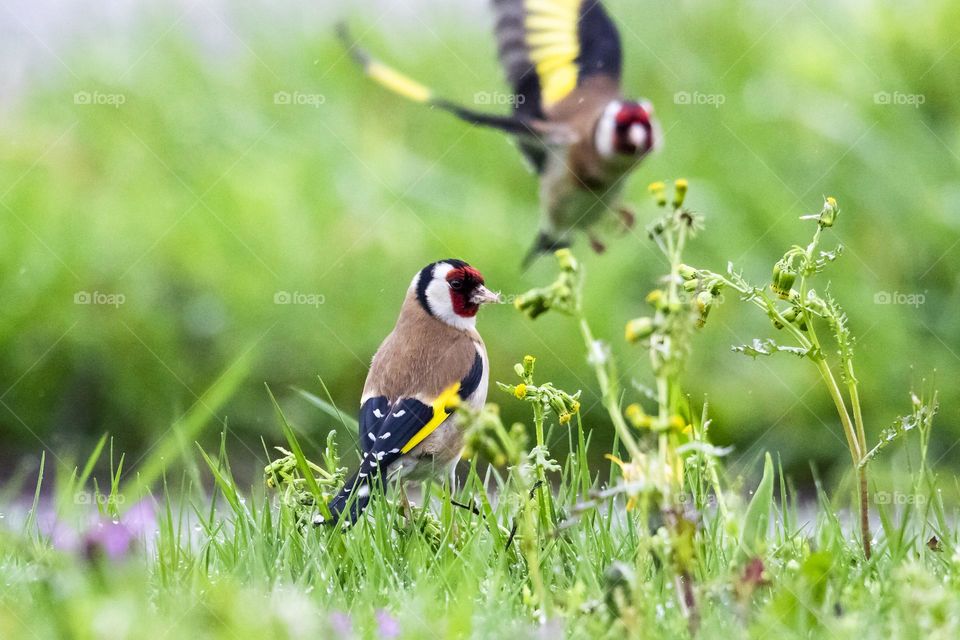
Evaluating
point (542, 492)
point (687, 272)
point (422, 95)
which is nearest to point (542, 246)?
point (422, 95)

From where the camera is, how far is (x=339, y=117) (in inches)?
190

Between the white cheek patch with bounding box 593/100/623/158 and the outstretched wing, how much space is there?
162 mm

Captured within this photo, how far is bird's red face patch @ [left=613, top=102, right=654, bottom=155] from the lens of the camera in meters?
3.29

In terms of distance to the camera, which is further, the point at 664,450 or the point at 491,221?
the point at 491,221

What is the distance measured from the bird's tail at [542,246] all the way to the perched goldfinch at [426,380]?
489 millimetres

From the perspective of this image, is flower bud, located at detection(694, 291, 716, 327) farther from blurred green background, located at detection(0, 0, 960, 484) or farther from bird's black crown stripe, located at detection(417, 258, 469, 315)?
blurred green background, located at detection(0, 0, 960, 484)

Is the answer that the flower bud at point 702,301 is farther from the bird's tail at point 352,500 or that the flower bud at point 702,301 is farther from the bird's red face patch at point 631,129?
the bird's red face patch at point 631,129

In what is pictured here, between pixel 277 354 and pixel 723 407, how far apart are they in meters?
1.44

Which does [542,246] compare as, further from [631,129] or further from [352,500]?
[352,500]

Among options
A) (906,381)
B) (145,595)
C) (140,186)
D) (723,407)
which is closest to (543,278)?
(723,407)

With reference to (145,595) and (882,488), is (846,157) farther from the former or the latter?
(145,595)

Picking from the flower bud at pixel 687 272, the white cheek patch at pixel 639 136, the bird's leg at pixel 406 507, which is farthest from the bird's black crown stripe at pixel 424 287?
the flower bud at pixel 687 272

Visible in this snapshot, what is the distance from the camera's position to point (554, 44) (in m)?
3.38

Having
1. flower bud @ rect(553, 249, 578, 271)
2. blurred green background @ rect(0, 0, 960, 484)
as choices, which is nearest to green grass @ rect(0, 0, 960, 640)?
blurred green background @ rect(0, 0, 960, 484)
